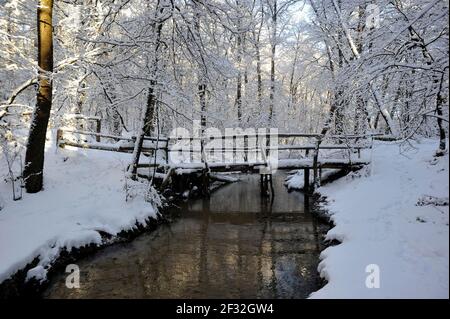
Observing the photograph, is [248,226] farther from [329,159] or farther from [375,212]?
[329,159]

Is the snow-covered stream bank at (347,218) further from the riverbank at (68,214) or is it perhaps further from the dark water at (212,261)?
the dark water at (212,261)

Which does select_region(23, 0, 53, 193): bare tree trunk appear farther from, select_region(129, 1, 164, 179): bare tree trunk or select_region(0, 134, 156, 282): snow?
select_region(129, 1, 164, 179): bare tree trunk

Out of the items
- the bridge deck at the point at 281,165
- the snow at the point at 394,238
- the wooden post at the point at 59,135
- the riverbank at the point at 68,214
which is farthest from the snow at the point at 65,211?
the snow at the point at 394,238

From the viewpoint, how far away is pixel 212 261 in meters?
7.79

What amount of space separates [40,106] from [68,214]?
9.69ft

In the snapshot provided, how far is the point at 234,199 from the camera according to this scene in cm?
1480

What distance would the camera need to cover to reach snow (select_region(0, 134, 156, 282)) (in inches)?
272

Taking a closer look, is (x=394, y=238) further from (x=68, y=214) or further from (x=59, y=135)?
(x=59, y=135)

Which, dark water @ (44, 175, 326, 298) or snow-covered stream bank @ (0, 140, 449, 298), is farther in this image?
dark water @ (44, 175, 326, 298)

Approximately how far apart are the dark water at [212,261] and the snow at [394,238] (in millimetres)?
713

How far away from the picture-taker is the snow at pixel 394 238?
4.51 metres

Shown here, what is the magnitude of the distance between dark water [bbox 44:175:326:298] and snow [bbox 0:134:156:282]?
588 millimetres

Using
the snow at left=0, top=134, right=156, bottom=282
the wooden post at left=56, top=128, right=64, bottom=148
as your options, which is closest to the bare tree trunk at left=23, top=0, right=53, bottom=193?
the snow at left=0, top=134, right=156, bottom=282

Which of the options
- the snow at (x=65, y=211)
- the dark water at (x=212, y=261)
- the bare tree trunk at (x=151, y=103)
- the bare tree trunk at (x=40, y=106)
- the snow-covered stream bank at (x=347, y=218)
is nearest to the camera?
the snow-covered stream bank at (x=347, y=218)
